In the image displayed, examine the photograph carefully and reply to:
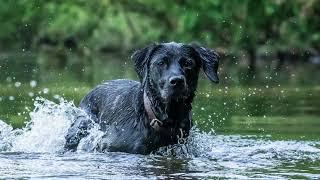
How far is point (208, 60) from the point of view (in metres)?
10.4

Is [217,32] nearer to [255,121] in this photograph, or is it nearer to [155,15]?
[155,15]

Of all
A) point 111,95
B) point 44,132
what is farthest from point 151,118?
point 44,132

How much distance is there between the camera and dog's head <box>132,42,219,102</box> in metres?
9.64

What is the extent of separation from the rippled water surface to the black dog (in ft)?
0.55

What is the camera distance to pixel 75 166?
9461 mm

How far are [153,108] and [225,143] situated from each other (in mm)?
2050

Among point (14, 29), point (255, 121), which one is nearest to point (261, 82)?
point (255, 121)

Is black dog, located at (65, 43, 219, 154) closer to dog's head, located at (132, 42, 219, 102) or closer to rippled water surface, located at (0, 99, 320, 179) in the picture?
dog's head, located at (132, 42, 219, 102)

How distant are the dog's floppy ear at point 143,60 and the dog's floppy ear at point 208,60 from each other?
1.56 feet

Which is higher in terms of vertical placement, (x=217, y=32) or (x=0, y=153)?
(x=217, y=32)

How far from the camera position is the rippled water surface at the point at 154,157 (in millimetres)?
8973

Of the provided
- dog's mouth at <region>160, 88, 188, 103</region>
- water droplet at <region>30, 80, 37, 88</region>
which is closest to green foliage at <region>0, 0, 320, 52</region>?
water droplet at <region>30, 80, 37, 88</region>

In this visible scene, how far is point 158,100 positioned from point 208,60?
84 centimetres

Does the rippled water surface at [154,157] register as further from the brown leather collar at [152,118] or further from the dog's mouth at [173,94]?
the dog's mouth at [173,94]
